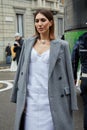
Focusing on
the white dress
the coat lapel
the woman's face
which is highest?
the woman's face

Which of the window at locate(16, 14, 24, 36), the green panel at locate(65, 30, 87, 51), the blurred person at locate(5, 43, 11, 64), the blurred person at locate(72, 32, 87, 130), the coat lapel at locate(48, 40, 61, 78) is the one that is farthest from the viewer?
the window at locate(16, 14, 24, 36)

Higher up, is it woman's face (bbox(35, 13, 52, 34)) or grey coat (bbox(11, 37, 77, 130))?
woman's face (bbox(35, 13, 52, 34))

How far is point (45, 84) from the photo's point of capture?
11.2 feet

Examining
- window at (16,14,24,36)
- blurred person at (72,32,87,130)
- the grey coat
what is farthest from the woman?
window at (16,14,24,36)

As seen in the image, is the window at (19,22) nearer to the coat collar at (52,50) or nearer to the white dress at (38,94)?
the coat collar at (52,50)

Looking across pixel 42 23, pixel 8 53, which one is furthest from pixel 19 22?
pixel 42 23

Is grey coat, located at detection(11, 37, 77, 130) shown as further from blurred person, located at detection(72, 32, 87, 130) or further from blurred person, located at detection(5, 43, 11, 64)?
blurred person, located at detection(5, 43, 11, 64)

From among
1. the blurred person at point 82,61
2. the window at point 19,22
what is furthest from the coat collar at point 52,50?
the window at point 19,22

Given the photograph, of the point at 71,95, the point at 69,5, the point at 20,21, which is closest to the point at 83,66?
the point at 71,95

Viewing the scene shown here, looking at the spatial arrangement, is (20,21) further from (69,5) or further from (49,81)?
(49,81)

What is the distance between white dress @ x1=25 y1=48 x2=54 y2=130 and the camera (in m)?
3.40

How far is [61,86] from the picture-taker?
347cm

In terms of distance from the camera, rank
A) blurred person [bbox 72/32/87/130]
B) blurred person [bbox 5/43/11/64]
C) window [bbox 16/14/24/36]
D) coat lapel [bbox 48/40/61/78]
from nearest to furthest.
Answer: coat lapel [bbox 48/40/61/78], blurred person [bbox 72/32/87/130], blurred person [bbox 5/43/11/64], window [bbox 16/14/24/36]

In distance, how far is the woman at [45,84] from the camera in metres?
3.40
